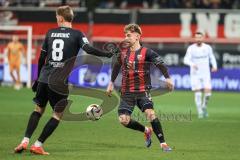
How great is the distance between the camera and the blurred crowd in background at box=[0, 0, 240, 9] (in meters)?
34.0

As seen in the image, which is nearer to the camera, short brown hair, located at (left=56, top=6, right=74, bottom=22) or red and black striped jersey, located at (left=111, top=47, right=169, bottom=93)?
short brown hair, located at (left=56, top=6, right=74, bottom=22)

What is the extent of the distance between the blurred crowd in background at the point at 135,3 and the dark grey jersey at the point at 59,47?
21.2 meters

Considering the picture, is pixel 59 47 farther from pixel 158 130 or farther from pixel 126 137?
pixel 126 137

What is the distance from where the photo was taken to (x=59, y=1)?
117 feet

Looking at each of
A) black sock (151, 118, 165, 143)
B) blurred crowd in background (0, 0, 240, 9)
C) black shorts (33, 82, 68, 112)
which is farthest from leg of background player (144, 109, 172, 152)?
blurred crowd in background (0, 0, 240, 9)

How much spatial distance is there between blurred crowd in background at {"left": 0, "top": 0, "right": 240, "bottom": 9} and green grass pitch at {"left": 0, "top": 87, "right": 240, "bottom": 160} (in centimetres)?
1034

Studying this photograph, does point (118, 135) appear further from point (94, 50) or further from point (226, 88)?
point (226, 88)

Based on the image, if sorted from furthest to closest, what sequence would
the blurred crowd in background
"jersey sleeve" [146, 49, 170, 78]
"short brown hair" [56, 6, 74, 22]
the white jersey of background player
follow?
the blurred crowd in background → the white jersey of background player → "jersey sleeve" [146, 49, 170, 78] → "short brown hair" [56, 6, 74, 22]

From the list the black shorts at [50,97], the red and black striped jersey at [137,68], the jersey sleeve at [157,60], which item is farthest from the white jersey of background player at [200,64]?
the black shorts at [50,97]

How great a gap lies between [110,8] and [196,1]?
4107 mm

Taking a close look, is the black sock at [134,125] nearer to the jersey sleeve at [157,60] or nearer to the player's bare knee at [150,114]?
the player's bare knee at [150,114]

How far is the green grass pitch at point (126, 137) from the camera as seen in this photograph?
1242cm

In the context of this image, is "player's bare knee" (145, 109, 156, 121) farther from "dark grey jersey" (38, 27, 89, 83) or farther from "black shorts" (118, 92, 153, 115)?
"dark grey jersey" (38, 27, 89, 83)

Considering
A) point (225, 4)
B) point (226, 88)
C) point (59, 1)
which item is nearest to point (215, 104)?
point (226, 88)
